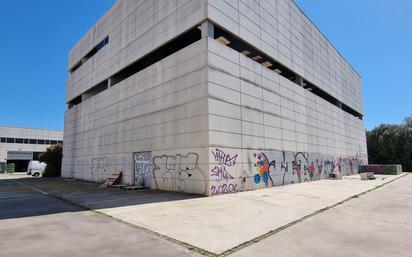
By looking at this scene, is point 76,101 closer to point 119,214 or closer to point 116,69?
point 116,69

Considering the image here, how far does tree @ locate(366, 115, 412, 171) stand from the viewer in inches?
2197

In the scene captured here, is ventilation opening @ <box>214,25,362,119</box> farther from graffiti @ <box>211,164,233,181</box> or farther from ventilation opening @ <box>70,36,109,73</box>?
ventilation opening @ <box>70,36,109,73</box>

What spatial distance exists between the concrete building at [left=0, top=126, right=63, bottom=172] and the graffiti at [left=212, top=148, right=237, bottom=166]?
241 feet

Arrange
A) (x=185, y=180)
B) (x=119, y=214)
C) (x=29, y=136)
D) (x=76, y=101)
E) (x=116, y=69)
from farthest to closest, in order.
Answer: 1. (x=29, y=136)
2. (x=76, y=101)
3. (x=116, y=69)
4. (x=185, y=180)
5. (x=119, y=214)

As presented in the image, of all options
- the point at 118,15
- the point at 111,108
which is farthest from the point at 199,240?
the point at 118,15

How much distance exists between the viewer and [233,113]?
57.3 ft

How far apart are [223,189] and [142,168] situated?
8102mm

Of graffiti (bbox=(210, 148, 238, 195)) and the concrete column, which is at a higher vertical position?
the concrete column

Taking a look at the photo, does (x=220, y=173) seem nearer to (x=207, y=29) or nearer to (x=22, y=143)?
(x=207, y=29)

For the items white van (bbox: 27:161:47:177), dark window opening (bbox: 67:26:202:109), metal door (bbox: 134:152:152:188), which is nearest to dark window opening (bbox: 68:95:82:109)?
dark window opening (bbox: 67:26:202:109)

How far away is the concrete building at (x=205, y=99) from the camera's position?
652 inches

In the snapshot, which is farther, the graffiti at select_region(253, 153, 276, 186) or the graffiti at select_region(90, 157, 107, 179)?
the graffiti at select_region(90, 157, 107, 179)

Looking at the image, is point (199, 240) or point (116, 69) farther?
point (116, 69)

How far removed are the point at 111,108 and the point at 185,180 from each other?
13.8 metres
